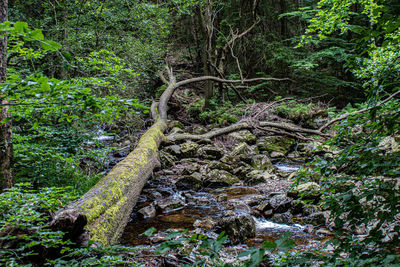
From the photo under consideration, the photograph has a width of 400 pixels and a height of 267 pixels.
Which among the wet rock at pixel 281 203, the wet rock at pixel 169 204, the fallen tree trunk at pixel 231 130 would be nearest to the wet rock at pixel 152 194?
the wet rock at pixel 169 204

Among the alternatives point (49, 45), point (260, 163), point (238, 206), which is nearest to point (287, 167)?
point (260, 163)

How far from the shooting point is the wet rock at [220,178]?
6074 mm

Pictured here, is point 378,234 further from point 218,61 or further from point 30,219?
point 218,61

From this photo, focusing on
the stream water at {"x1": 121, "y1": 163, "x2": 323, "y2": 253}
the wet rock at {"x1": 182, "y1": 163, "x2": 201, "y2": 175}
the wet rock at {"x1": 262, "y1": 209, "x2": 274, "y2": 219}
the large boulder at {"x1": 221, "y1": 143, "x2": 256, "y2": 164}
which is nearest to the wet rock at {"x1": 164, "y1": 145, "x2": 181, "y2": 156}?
the wet rock at {"x1": 182, "y1": 163, "x2": 201, "y2": 175}

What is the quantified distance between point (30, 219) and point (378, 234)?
249cm

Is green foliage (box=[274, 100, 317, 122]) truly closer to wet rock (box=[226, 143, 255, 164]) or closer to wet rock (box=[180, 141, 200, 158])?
wet rock (box=[226, 143, 255, 164])

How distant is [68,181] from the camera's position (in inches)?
184

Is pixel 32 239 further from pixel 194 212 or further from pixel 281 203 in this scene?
pixel 281 203

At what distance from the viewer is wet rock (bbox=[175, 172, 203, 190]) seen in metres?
5.93

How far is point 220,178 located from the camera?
614cm

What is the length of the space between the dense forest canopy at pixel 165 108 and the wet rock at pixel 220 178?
1.53 metres

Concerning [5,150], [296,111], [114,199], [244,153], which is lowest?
[244,153]

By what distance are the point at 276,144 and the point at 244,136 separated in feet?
4.32

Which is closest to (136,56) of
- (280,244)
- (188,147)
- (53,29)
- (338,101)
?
(53,29)
